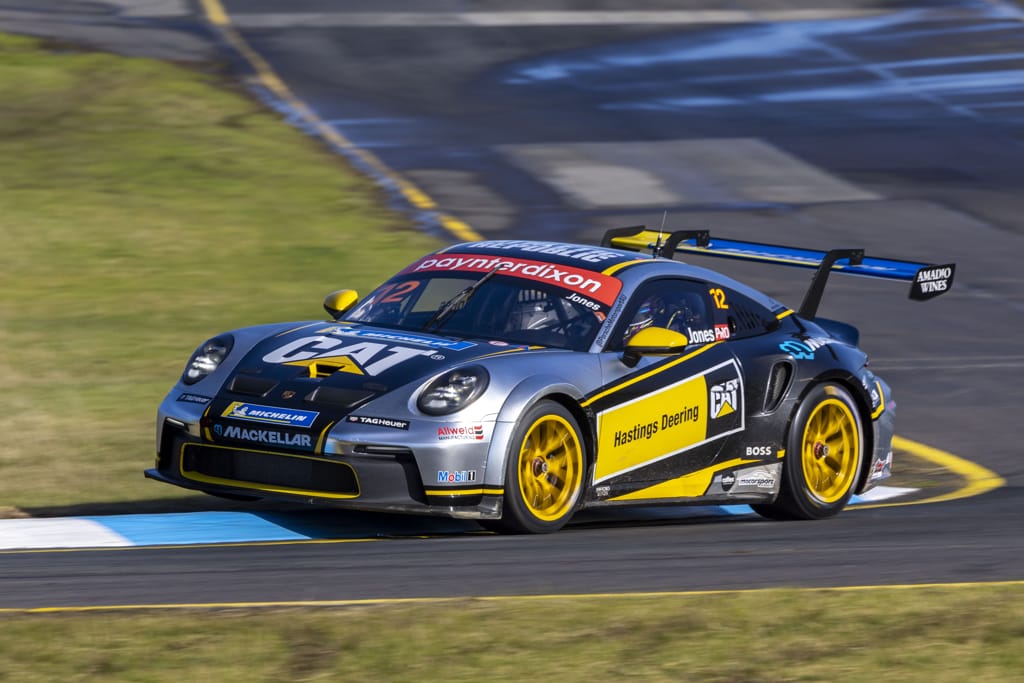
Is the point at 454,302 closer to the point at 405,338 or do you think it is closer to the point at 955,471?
the point at 405,338

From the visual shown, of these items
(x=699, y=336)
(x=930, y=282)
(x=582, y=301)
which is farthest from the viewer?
(x=930, y=282)

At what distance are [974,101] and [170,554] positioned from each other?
69.9ft

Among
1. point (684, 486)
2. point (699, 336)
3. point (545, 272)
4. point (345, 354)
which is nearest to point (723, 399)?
point (699, 336)

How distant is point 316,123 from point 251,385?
52.5 ft

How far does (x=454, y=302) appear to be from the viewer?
876cm

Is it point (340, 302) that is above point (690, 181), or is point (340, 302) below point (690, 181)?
below

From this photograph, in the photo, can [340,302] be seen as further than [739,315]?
No

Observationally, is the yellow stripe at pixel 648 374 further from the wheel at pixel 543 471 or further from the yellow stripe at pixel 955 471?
the yellow stripe at pixel 955 471

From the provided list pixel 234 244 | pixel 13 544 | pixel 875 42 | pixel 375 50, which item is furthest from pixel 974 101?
pixel 13 544

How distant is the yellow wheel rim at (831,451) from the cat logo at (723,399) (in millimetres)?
598

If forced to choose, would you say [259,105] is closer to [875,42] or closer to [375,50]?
[375,50]

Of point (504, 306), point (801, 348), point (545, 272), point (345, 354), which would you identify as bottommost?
point (345, 354)

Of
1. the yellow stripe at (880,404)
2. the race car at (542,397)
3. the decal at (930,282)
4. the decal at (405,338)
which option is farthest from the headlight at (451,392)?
the decal at (930,282)

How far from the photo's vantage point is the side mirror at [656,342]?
8.21 metres
